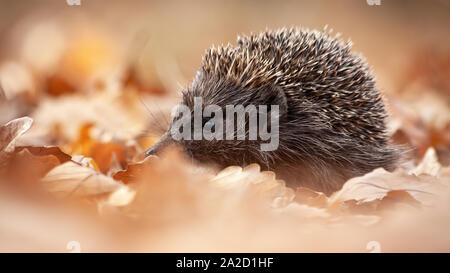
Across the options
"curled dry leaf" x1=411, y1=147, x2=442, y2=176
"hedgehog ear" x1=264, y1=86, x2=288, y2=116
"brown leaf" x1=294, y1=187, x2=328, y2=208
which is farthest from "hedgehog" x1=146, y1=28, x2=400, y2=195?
"curled dry leaf" x1=411, y1=147, x2=442, y2=176

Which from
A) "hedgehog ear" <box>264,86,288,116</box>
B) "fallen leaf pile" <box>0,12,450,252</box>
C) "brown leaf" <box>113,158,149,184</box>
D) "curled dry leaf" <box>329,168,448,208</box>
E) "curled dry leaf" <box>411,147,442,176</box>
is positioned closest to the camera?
"fallen leaf pile" <box>0,12,450,252</box>

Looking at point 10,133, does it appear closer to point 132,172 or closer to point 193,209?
point 132,172

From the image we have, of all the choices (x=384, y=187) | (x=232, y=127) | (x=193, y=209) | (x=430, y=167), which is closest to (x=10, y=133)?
(x=193, y=209)

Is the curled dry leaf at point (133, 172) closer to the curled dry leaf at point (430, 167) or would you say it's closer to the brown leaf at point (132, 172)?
the brown leaf at point (132, 172)

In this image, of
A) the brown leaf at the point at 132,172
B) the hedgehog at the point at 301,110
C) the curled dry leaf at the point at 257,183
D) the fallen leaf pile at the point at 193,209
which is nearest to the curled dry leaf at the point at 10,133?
the fallen leaf pile at the point at 193,209

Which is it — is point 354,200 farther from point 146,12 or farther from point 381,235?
point 146,12

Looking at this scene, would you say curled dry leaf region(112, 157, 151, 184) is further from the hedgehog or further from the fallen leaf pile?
the hedgehog
